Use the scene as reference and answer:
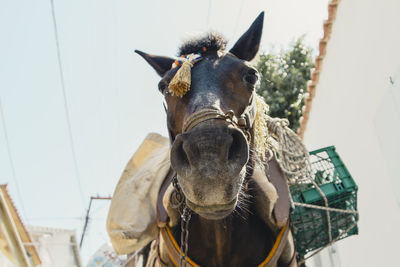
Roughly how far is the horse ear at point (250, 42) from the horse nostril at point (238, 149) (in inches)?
50.2

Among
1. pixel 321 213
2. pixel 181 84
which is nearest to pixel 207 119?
pixel 181 84

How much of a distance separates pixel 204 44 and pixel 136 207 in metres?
1.54

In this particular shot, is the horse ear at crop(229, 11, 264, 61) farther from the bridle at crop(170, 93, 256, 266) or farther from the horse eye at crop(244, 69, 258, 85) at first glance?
the bridle at crop(170, 93, 256, 266)

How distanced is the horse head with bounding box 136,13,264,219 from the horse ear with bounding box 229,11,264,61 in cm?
18

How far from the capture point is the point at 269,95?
11.9 metres

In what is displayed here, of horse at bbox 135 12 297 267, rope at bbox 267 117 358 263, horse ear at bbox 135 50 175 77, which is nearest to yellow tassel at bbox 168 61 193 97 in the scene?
horse at bbox 135 12 297 267

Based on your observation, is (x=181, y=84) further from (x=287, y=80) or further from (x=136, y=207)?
(x=287, y=80)

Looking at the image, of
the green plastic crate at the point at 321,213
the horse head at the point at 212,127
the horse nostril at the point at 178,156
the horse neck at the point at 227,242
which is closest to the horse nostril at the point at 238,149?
the horse head at the point at 212,127

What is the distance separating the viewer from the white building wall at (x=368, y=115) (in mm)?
4492

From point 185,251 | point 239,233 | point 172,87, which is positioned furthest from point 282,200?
point 172,87

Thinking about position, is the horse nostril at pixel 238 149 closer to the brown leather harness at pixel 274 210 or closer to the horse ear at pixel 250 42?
the brown leather harness at pixel 274 210

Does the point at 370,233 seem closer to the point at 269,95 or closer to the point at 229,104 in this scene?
the point at 229,104

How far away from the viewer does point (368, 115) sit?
205 inches

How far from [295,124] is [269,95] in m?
1.44
